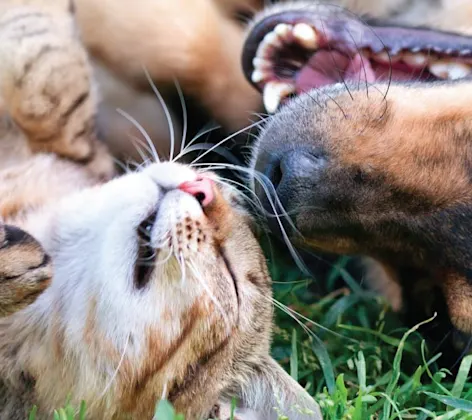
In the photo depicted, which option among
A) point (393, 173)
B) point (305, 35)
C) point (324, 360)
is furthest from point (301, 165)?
point (324, 360)

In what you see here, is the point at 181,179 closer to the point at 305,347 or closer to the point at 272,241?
the point at 272,241

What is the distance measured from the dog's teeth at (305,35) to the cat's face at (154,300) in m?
0.57

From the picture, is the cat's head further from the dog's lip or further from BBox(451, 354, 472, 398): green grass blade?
the dog's lip

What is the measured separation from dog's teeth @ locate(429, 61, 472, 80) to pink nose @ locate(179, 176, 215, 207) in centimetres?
75

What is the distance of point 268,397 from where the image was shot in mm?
1953

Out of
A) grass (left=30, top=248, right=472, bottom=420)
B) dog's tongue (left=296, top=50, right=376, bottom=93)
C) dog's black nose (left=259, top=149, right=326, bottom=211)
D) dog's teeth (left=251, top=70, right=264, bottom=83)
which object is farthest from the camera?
dog's teeth (left=251, top=70, right=264, bottom=83)

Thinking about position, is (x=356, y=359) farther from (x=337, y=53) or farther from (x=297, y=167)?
(x=337, y=53)

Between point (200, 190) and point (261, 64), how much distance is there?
24.2 inches

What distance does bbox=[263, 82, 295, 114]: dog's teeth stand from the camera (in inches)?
89.9

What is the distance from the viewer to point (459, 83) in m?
1.95

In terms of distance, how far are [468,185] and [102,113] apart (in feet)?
4.56

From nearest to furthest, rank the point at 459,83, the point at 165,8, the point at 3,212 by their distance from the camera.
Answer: the point at 459,83, the point at 3,212, the point at 165,8

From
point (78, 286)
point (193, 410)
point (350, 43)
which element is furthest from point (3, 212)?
point (350, 43)

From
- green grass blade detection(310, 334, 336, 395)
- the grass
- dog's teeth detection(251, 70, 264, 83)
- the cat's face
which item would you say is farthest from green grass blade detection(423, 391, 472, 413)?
dog's teeth detection(251, 70, 264, 83)
